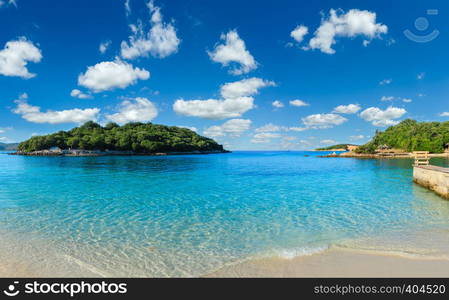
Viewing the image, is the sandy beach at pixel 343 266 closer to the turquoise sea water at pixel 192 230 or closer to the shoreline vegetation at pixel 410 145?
the turquoise sea water at pixel 192 230

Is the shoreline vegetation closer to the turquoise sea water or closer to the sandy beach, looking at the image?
the turquoise sea water

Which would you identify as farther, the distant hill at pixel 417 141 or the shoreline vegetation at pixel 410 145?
the distant hill at pixel 417 141

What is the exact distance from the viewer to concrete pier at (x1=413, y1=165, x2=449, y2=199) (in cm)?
1669

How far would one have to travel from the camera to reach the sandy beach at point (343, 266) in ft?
18.7

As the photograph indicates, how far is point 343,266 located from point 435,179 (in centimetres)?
1900

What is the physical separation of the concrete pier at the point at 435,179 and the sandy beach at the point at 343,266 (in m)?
14.3

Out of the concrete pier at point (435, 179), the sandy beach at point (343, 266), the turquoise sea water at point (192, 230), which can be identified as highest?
the concrete pier at point (435, 179)

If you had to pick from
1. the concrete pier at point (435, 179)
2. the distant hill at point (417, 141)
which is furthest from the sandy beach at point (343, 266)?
the distant hill at point (417, 141)

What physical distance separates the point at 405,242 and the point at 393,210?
5.88 m

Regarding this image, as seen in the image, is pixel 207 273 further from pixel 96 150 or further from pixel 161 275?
pixel 96 150

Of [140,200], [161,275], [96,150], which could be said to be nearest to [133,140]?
[96,150]

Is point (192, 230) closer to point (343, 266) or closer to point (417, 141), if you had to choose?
point (343, 266)

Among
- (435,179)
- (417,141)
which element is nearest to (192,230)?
(435,179)

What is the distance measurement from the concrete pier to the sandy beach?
1430 centimetres
